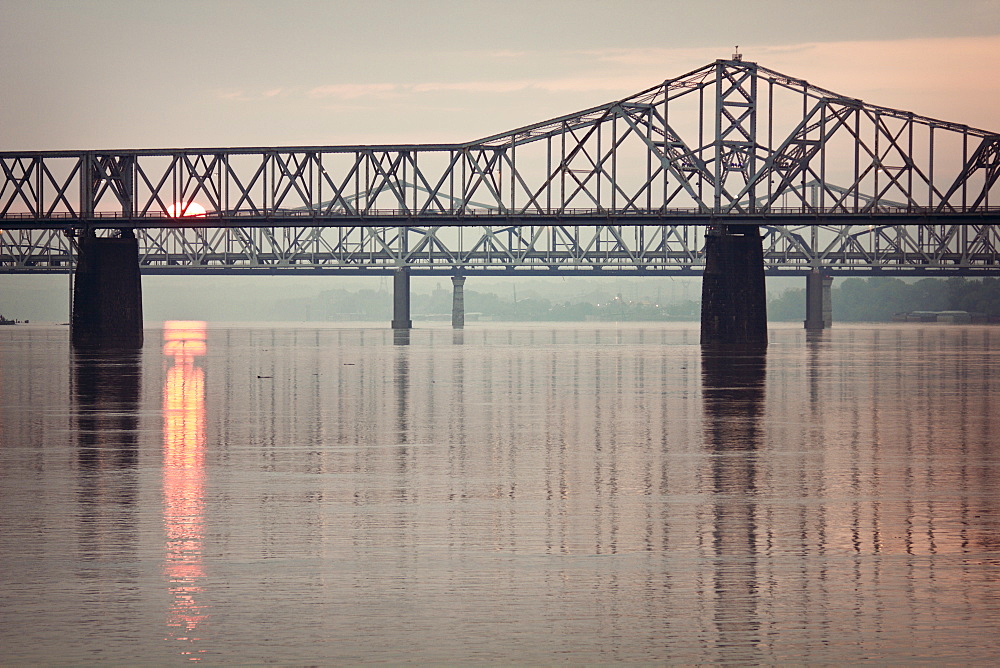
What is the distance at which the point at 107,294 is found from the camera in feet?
439

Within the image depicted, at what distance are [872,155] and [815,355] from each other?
157ft

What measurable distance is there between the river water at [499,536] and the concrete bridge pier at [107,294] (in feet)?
299

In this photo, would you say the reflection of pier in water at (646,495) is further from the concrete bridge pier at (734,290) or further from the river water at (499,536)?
the concrete bridge pier at (734,290)

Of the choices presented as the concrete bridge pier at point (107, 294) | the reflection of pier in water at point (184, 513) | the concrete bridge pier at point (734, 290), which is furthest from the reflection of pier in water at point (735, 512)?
the concrete bridge pier at point (107, 294)

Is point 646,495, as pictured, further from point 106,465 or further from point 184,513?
point 106,465

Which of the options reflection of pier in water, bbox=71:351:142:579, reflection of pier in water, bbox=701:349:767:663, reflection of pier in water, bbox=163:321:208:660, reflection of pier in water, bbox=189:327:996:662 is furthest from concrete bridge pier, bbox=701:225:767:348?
reflection of pier in water, bbox=163:321:208:660

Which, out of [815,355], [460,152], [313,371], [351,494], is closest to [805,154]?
[460,152]

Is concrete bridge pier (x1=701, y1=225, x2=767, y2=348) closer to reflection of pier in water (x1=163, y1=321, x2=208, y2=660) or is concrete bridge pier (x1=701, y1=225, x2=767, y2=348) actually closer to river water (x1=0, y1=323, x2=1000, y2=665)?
river water (x1=0, y1=323, x2=1000, y2=665)

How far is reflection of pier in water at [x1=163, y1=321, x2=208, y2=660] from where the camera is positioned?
14.3 metres

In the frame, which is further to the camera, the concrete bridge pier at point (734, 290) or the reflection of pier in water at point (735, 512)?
the concrete bridge pier at point (734, 290)

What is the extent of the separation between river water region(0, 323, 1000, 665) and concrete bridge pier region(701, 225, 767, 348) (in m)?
87.5

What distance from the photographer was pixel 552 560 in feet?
56.5

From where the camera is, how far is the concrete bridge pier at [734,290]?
426ft

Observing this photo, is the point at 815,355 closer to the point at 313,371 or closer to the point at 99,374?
the point at 313,371
